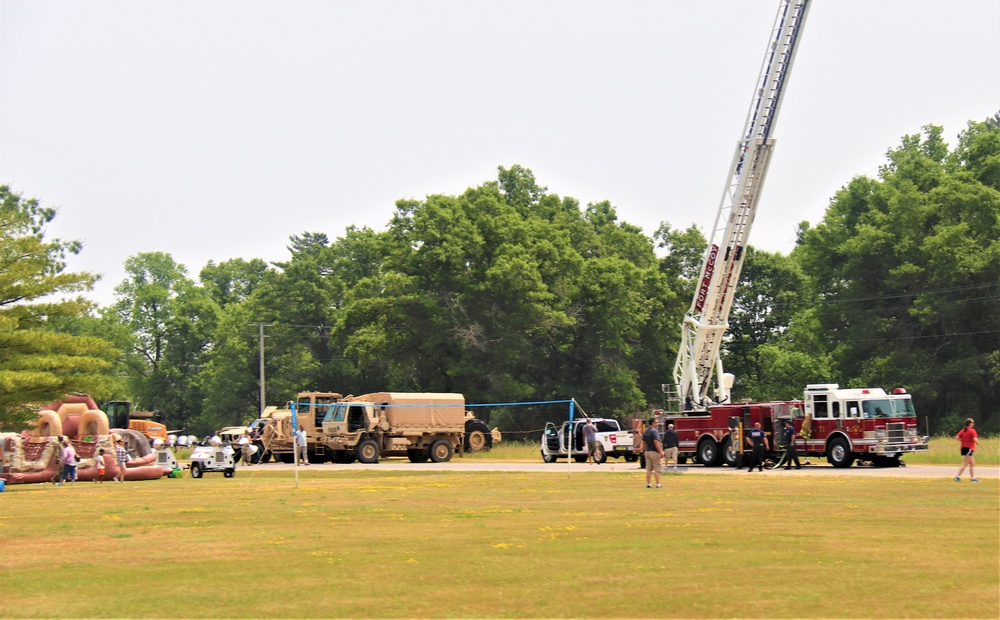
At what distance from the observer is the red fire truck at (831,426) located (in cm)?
3744

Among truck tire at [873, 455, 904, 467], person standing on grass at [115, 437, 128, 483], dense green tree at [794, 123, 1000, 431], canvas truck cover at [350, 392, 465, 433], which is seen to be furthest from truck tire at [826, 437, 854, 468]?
dense green tree at [794, 123, 1000, 431]

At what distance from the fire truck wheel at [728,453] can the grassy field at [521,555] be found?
13554 millimetres

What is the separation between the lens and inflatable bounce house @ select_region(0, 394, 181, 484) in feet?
125

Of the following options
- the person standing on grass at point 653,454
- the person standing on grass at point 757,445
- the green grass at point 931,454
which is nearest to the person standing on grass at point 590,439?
the green grass at point 931,454

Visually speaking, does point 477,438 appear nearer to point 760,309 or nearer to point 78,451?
point 78,451

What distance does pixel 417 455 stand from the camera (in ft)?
170

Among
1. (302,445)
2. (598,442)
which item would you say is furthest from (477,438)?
(598,442)

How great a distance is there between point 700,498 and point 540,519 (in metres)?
5.74

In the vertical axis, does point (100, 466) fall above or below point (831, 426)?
below

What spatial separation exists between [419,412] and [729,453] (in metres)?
15.6

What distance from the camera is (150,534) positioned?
60.9ft

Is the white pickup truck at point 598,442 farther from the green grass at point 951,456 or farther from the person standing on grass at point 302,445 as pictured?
the green grass at point 951,456

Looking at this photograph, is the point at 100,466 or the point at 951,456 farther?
the point at 951,456

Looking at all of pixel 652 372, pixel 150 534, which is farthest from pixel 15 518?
pixel 652 372
